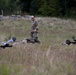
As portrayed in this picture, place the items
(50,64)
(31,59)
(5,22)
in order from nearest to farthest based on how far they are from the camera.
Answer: (50,64) → (31,59) → (5,22)

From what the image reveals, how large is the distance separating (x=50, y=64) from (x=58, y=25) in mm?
31570

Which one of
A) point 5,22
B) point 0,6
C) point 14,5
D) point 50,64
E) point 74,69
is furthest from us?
point 14,5

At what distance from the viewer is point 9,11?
85.3m

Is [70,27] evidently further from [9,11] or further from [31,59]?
[9,11]

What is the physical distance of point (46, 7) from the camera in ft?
245

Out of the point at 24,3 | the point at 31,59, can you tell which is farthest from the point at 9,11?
the point at 31,59

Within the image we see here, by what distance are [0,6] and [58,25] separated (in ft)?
143

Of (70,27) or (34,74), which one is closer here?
(34,74)

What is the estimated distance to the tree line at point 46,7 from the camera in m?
69.7

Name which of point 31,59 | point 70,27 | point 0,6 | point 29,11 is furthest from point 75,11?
point 31,59

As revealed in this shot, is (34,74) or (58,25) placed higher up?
(34,74)

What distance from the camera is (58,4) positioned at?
234ft

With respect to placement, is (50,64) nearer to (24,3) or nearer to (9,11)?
(24,3)

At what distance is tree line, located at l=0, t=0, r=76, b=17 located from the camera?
69.7 metres
